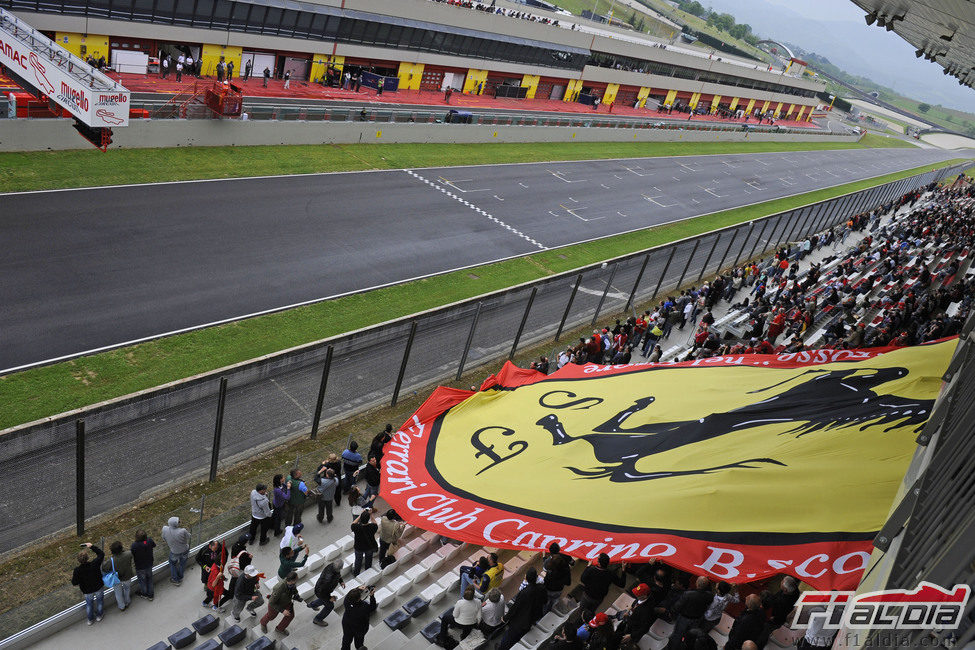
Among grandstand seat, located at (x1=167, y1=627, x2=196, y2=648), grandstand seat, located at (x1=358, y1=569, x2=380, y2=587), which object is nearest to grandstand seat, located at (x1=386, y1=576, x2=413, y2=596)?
grandstand seat, located at (x1=358, y1=569, x2=380, y2=587)

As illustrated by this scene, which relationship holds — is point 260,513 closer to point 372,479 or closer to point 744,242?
point 372,479

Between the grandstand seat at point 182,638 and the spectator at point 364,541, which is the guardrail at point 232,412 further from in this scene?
the spectator at point 364,541

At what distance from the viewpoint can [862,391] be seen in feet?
38.7

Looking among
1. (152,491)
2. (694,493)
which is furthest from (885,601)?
(152,491)

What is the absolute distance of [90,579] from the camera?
32.4ft

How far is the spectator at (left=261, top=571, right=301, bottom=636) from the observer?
9.80m

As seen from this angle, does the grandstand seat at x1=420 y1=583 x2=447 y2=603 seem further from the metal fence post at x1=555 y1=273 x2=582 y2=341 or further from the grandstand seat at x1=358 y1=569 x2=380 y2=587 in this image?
the metal fence post at x1=555 y1=273 x2=582 y2=341

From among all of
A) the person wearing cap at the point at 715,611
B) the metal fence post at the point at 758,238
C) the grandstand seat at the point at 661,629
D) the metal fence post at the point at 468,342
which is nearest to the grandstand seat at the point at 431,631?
the grandstand seat at the point at 661,629

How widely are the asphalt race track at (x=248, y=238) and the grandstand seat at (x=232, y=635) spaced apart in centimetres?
1108

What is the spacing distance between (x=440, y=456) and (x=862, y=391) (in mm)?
7143

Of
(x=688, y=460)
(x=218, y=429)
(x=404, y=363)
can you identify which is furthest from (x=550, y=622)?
(x=404, y=363)

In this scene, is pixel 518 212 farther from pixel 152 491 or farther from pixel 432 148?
pixel 152 491

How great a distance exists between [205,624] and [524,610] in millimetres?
4334

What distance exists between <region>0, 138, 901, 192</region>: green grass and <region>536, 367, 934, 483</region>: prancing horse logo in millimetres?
22929
